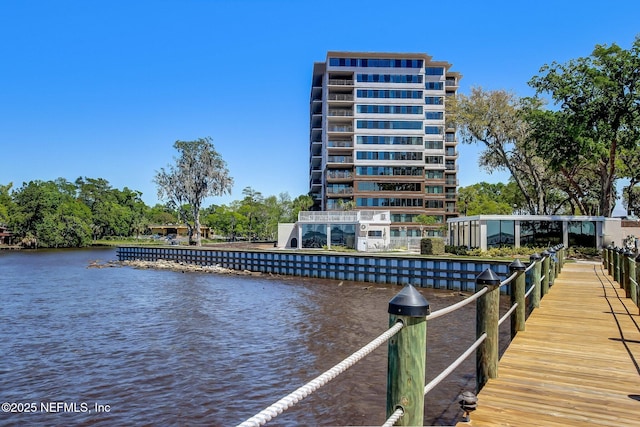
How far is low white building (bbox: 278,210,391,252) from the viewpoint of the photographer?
5672cm

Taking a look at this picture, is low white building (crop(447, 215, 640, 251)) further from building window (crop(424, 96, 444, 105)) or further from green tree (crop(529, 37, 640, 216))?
building window (crop(424, 96, 444, 105))

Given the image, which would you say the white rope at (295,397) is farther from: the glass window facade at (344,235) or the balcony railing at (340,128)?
the balcony railing at (340,128)

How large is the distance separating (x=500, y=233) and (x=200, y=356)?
32994mm

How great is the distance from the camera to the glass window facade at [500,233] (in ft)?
138

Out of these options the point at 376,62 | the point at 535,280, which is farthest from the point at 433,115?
the point at 535,280

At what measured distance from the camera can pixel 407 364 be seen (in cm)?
305

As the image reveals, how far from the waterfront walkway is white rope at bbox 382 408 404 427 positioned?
5.77ft

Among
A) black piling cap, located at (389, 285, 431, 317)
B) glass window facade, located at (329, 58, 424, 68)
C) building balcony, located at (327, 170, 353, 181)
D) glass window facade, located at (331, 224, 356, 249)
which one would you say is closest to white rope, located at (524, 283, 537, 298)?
black piling cap, located at (389, 285, 431, 317)

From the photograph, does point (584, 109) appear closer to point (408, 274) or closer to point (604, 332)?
point (408, 274)

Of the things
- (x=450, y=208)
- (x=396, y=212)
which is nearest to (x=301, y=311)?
(x=396, y=212)

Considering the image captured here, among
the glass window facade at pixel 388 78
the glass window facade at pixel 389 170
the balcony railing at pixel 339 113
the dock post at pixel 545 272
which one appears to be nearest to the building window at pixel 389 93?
the glass window facade at pixel 388 78

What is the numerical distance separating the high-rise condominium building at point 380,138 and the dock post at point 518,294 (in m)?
63.9

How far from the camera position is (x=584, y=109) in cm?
3797

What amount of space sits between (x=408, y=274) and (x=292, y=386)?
23344mm
